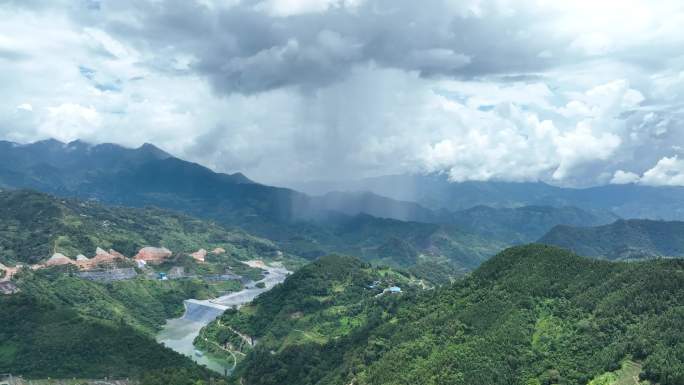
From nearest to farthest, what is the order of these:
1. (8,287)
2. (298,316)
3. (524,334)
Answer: (524,334) → (8,287) → (298,316)

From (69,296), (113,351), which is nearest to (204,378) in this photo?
(113,351)

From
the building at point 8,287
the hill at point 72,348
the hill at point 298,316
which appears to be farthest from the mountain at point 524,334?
the building at point 8,287

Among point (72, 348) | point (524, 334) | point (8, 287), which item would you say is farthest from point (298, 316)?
point (524, 334)

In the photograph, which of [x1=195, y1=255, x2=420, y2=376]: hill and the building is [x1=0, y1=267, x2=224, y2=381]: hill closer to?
[x1=195, y1=255, x2=420, y2=376]: hill

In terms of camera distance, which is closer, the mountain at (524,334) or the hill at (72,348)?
the mountain at (524,334)

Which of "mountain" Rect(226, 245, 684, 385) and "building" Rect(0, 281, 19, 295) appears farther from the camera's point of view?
"building" Rect(0, 281, 19, 295)

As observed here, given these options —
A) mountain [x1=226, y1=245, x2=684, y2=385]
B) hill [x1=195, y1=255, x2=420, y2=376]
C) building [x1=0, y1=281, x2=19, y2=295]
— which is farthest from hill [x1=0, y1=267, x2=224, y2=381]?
building [x1=0, y1=281, x2=19, y2=295]

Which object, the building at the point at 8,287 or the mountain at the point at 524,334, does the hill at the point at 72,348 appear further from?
the building at the point at 8,287

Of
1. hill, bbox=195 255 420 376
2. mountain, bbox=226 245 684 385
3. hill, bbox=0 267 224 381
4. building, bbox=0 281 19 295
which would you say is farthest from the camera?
building, bbox=0 281 19 295

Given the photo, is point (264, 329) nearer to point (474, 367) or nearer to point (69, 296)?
point (69, 296)

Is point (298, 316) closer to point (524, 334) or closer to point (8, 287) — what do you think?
point (8, 287)
